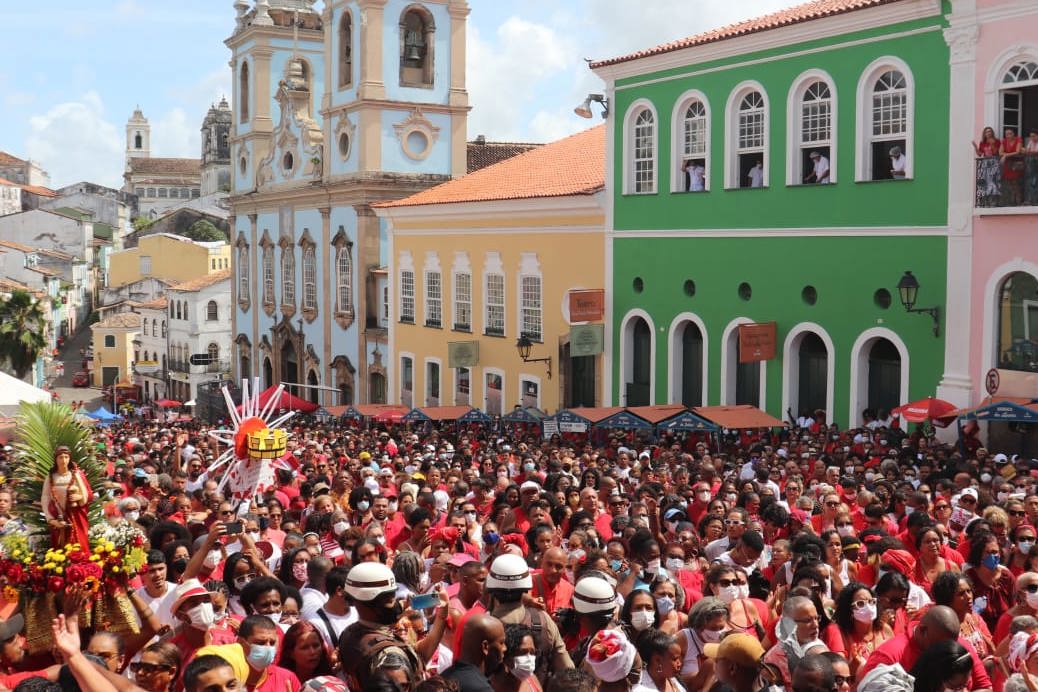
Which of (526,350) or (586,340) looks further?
(526,350)

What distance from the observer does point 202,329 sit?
66.9 meters

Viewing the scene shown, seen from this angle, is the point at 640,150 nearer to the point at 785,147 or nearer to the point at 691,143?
the point at 691,143

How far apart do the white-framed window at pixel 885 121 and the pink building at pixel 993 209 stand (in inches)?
43.2

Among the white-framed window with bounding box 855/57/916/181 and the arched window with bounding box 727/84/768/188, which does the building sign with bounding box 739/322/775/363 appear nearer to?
the arched window with bounding box 727/84/768/188

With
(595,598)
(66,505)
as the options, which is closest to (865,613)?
(595,598)

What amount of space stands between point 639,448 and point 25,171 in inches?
4417

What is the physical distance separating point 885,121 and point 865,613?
1749 cm

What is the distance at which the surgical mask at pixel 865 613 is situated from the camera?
23.3 feet

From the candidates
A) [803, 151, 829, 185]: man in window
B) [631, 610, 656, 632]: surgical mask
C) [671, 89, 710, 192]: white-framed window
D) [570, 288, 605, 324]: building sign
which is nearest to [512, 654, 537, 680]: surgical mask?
[631, 610, 656, 632]: surgical mask

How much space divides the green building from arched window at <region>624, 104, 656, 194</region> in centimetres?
4

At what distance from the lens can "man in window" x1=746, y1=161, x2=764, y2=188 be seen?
2577cm

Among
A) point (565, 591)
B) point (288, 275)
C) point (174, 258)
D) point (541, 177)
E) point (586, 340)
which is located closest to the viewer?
point (565, 591)

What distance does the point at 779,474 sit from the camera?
51.5 feet

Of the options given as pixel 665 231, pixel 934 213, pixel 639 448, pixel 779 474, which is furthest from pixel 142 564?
pixel 665 231
